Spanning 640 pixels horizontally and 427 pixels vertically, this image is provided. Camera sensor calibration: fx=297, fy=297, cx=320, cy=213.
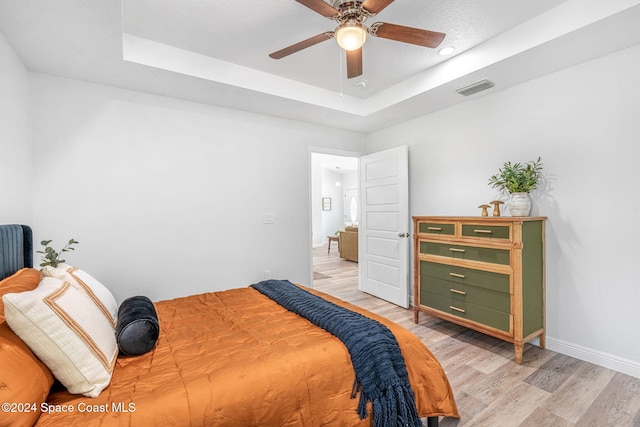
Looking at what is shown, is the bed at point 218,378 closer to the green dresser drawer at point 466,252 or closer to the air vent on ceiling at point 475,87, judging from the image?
the green dresser drawer at point 466,252

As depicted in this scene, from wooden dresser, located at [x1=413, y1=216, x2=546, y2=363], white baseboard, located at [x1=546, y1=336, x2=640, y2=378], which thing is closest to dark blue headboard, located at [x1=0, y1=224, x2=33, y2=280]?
wooden dresser, located at [x1=413, y1=216, x2=546, y2=363]

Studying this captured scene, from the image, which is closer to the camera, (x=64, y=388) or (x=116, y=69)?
(x=64, y=388)

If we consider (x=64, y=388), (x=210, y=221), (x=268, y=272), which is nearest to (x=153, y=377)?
(x=64, y=388)

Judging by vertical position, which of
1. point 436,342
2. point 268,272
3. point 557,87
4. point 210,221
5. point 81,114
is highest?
point 557,87

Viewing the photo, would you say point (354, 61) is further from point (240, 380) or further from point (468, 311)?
point (468, 311)

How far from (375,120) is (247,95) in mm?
1736

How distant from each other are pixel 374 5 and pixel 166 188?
2.50 meters

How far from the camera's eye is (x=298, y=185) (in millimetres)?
3920

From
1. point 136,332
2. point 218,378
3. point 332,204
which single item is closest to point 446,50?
point 218,378

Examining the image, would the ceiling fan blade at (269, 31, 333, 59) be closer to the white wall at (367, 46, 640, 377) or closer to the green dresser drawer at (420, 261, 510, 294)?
the white wall at (367, 46, 640, 377)

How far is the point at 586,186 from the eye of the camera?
2471mm

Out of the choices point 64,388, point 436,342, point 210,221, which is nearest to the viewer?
point 64,388

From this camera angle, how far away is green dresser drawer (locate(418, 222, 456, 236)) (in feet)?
9.77

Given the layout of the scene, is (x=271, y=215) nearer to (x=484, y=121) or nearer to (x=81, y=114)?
(x=81, y=114)
